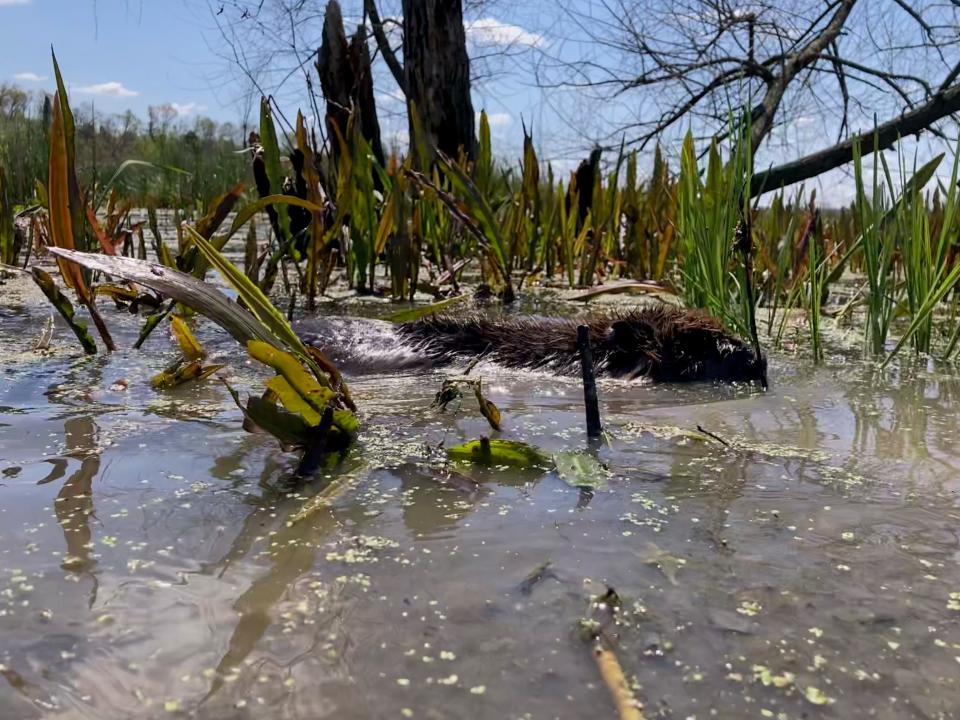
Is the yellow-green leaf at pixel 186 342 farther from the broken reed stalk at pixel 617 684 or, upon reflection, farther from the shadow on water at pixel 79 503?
the broken reed stalk at pixel 617 684

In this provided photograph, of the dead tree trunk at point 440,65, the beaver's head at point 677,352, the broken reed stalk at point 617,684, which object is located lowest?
the broken reed stalk at point 617,684

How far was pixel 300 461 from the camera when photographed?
4.69ft

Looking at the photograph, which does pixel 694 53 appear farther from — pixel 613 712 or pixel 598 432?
pixel 613 712

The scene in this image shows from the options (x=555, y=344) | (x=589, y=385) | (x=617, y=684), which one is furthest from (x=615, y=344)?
(x=617, y=684)

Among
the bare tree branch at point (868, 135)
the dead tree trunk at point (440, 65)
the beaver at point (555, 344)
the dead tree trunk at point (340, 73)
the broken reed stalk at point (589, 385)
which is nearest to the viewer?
the broken reed stalk at point (589, 385)

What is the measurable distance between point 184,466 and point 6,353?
1.46 metres

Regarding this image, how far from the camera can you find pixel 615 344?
255 centimetres

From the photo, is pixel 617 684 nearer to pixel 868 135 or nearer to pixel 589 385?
pixel 589 385

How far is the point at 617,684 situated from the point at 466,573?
11.1 inches

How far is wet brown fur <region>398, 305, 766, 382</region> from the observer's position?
243 cm

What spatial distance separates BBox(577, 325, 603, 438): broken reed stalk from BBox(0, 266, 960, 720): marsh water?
4 cm

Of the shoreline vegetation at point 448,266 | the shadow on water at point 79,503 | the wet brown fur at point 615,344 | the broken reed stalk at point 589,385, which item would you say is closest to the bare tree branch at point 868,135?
the shoreline vegetation at point 448,266

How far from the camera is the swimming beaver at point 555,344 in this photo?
2443 mm

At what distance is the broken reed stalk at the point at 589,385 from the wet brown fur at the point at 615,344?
2.64 ft
